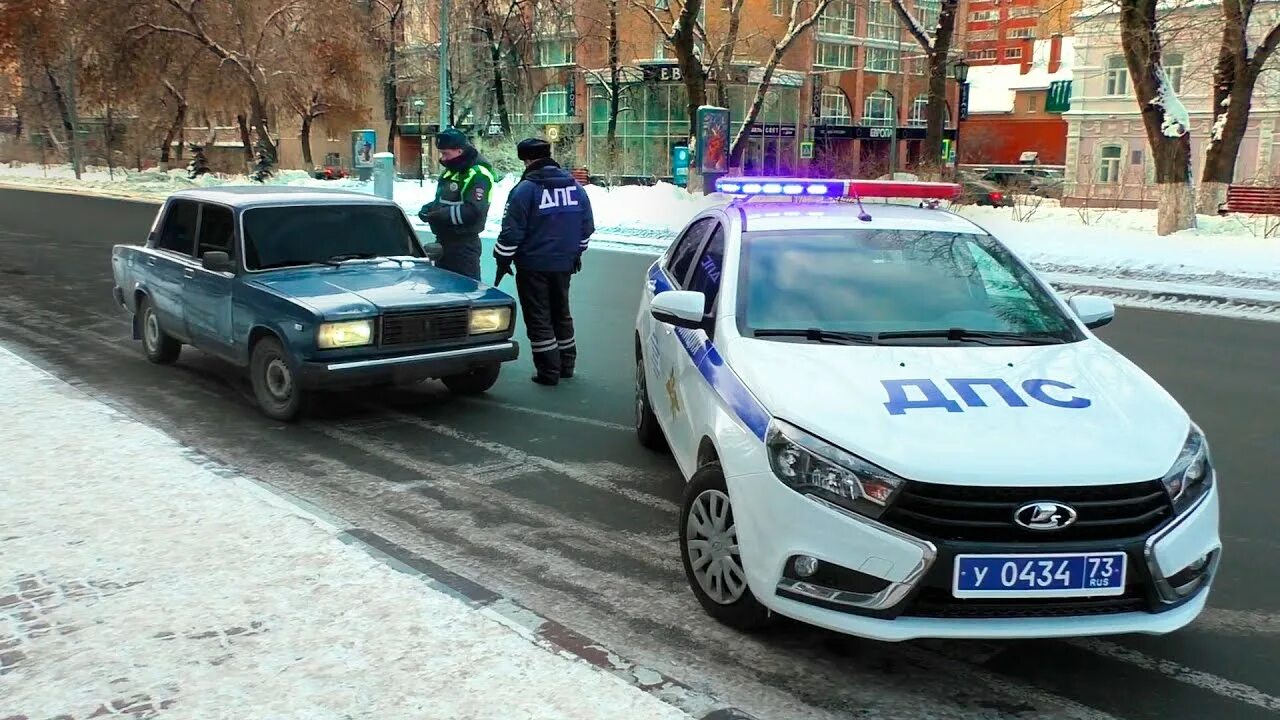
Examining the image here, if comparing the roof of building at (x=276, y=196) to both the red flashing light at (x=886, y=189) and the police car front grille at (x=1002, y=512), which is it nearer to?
the red flashing light at (x=886, y=189)

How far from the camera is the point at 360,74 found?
1827 inches

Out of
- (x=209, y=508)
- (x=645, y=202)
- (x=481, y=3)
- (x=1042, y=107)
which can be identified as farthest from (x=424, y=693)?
(x=1042, y=107)

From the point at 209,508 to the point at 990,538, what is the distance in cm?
366

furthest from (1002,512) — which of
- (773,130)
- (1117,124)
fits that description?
(773,130)

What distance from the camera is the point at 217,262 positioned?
7.62m

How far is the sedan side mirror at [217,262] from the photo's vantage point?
7629 millimetres

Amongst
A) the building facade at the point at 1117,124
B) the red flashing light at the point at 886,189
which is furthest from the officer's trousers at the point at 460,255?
the building facade at the point at 1117,124

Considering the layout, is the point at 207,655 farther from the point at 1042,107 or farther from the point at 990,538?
the point at 1042,107

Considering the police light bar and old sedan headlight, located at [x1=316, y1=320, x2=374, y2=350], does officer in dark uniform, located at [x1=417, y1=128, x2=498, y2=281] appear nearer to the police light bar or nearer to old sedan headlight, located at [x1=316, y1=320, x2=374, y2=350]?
old sedan headlight, located at [x1=316, y1=320, x2=374, y2=350]

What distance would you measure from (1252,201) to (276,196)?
2209 cm

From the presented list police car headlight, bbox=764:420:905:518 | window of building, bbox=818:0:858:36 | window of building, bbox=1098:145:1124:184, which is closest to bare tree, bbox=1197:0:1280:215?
police car headlight, bbox=764:420:905:518

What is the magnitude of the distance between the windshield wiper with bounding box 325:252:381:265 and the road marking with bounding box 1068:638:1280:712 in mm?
5811

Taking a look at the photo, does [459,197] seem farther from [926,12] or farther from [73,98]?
[926,12]

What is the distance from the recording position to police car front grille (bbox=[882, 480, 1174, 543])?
132 inches
